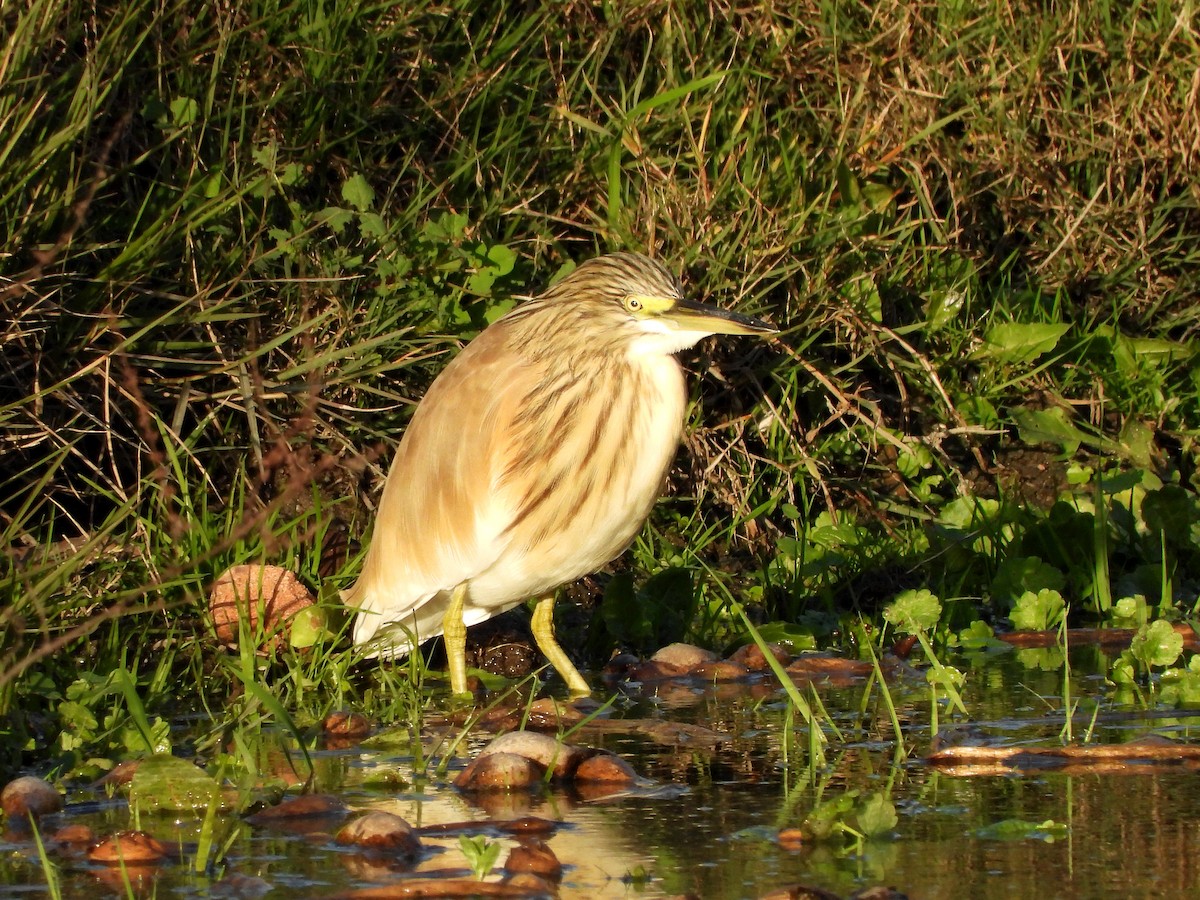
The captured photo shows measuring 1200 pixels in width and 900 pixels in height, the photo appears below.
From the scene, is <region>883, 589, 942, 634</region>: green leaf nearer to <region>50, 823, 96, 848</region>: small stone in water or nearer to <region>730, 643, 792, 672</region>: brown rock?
<region>730, 643, 792, 672</region>: brown rock

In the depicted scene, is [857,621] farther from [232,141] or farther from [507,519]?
[232,141]

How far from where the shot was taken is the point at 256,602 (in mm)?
4777

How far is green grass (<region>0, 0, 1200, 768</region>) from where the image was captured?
5.24 meters

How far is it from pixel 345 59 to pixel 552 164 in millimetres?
848

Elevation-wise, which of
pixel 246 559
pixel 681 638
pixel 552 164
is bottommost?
pixel 681 638

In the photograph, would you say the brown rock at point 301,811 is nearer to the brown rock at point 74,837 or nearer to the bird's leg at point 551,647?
the brown rock at point 74,837

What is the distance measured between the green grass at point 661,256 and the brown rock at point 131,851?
1293mm

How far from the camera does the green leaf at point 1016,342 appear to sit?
255 inches

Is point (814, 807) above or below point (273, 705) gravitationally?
below

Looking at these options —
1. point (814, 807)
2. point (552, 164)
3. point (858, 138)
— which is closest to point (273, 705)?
point (814, 807)

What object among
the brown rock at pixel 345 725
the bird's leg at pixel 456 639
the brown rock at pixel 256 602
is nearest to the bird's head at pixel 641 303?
the bird's leg at pixel 456 639

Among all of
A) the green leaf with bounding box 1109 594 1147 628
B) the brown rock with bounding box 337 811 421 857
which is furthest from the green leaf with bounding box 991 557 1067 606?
the brown rock with bounding box 337 811 421 857

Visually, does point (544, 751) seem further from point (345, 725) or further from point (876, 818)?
point (876, 818)

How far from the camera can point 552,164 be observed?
6.39 metres
